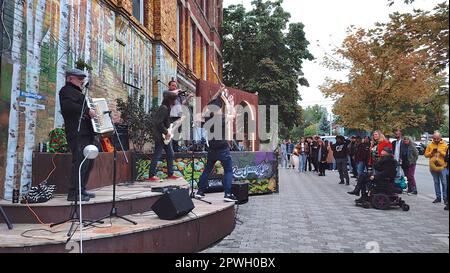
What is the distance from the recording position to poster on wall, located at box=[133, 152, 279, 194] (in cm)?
943

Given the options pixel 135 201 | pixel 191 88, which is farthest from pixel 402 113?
pixel 135 201

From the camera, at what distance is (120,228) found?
4.67 m

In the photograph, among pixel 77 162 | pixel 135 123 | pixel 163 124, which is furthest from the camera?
pixel 135 123

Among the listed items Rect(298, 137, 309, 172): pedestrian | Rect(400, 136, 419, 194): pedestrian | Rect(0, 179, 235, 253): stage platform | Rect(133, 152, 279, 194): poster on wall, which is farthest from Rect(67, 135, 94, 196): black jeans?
Rect(298, 137, 309, 172): pedestrian

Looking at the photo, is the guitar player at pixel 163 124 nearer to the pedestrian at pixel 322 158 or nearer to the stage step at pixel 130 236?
the stage step at pixel 130 236

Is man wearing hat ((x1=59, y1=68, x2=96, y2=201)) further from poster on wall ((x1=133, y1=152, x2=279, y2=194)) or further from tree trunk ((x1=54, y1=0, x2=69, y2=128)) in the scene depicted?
poster on wall ((x1=133, y1=152, x2=279, y2=194))

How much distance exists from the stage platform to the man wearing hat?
0.34m

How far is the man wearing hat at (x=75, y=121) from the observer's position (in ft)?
17.6

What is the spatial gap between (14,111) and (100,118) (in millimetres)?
1450

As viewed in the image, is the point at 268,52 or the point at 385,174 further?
the point at 268,52

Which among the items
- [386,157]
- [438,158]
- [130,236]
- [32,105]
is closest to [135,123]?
[32,105]

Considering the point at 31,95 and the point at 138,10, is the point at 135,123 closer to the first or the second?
the point at 31,95

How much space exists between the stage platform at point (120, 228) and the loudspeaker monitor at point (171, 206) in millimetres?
98
